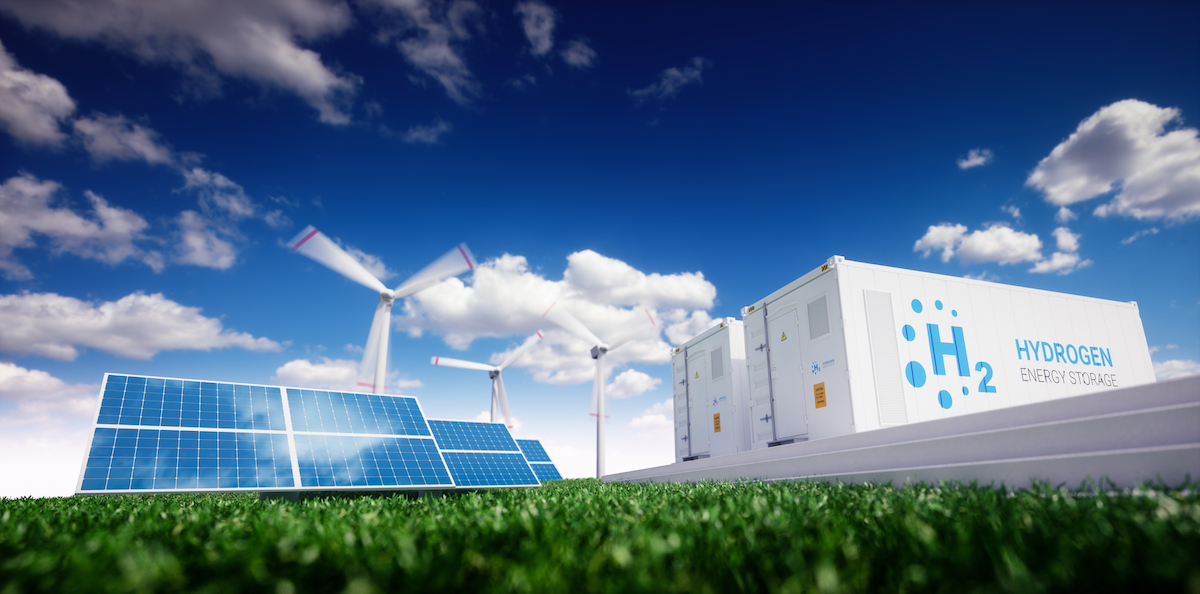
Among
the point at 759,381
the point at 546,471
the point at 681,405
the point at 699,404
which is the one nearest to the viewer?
the point at 759,381

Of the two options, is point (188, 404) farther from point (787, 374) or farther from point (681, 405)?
point (681, 405)

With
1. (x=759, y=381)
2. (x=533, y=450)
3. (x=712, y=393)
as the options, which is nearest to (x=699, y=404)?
(x=712, y=393)

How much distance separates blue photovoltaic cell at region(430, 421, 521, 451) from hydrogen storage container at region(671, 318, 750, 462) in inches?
283

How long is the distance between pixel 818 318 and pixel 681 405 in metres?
9.10

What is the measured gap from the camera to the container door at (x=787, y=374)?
522 inches

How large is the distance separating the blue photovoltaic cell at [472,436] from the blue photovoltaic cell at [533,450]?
26.4 feet

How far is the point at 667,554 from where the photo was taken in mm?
2600

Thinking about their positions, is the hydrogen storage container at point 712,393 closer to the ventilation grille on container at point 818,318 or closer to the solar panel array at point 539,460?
the ventilation grille on container at point 818,318

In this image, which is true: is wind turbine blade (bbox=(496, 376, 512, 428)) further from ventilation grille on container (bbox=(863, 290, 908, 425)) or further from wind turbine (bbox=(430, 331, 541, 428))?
ventilation grille on container (bbox=(863, 290, 908, 425))

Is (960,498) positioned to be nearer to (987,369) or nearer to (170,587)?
(170,587)

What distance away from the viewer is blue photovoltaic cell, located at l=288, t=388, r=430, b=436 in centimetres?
1086

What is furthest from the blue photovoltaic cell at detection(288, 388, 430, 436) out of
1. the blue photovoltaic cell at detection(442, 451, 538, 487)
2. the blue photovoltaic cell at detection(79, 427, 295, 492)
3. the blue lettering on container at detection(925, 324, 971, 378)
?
the blue lettering on container at detection(925, 324, 971, 378)

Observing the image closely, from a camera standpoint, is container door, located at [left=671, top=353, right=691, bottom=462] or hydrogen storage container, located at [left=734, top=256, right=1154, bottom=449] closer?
hydrogen storage container, located at [left=734, top=256, right=1154, bottom=449]

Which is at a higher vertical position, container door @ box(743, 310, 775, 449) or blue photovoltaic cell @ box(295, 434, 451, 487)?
container door @ box(743, 310, 775, 449)
